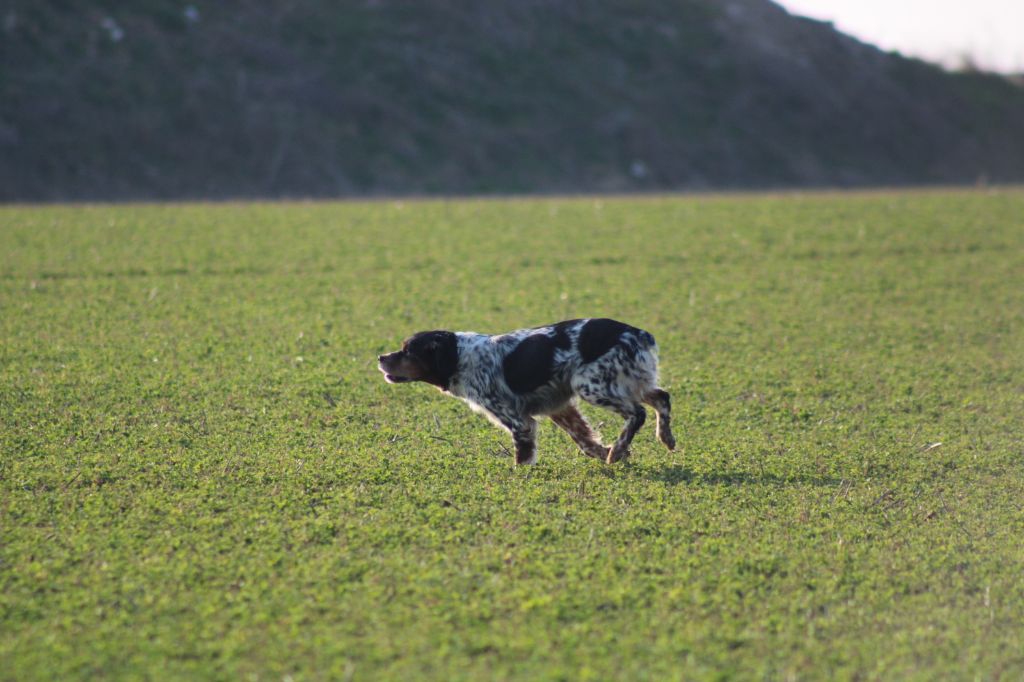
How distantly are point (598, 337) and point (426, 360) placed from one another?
128cm

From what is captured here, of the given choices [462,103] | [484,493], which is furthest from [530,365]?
[462,103]

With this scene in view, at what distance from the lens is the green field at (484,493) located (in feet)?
15.3

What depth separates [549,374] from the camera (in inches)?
292

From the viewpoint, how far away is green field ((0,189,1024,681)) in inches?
184

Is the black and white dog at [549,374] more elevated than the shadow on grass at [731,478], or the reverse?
the black and white dog at [549,374]

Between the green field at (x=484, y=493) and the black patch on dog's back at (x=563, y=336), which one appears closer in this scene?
the green field at (x=484, y=493)

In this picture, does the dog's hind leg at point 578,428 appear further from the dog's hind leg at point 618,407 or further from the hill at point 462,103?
the hill at point 462,103

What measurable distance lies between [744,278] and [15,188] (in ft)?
78.9

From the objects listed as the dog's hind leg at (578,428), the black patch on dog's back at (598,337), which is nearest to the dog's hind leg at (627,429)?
the dog's hind leg at (578,428)

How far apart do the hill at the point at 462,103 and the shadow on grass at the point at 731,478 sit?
28119mm

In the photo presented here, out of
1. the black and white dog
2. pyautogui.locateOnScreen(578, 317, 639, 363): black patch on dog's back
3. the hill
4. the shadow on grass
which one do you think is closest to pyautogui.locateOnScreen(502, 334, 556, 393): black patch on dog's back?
the black and white dog

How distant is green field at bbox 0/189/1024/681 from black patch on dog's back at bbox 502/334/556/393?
56 centimetres

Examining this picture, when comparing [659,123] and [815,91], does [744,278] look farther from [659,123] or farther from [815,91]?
[815,91]

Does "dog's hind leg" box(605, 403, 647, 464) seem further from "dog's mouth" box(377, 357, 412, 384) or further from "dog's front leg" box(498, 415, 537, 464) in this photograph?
"dog's mouth" box(377, 357, 412, 384)
